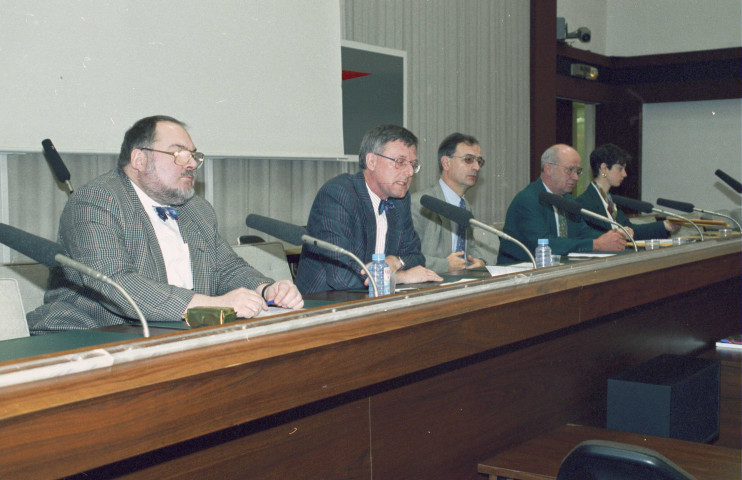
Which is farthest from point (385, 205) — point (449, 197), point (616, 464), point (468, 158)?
point (616, 464)

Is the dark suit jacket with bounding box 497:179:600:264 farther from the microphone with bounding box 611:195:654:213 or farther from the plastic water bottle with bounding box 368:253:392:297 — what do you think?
the plastic water bottle with bounding box 368:253:392:297

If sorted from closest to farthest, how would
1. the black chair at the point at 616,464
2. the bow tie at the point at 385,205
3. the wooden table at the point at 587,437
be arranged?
the black chair at the point at 616,464, the wooden table at the point at 587,437, the bow tie at the point at 385,205

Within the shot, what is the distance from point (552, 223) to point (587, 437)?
219 cm

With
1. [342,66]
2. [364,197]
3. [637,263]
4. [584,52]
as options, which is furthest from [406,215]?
[584,52]

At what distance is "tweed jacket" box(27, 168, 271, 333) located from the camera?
192 centimetres

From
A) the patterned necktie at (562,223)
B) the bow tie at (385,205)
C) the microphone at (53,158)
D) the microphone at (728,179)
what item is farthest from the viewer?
the microphone at (728,179)

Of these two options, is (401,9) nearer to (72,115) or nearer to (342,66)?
(342,66)

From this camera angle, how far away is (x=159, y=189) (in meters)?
2.27

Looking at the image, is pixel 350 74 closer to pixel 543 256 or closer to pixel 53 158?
pixel 53 158

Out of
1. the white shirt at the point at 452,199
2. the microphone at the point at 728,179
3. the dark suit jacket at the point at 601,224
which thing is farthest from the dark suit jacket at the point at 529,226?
the microphone at the point at 728,179

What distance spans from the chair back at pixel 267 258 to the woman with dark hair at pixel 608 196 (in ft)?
6.70

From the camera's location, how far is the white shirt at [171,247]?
2.29 meters

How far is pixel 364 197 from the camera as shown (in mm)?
2873

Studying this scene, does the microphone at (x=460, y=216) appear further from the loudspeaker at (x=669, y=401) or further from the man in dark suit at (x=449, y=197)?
the man in dark suit at (x=449, y=197)
